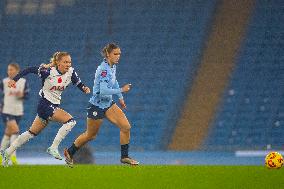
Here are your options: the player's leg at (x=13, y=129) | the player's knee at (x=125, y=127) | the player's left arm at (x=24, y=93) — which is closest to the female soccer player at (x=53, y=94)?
the player's knee at (x=125, y=127)

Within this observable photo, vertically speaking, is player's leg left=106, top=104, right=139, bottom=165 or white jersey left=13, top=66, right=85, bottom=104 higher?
white jersey left=13, top=66, right=85, bottom=104

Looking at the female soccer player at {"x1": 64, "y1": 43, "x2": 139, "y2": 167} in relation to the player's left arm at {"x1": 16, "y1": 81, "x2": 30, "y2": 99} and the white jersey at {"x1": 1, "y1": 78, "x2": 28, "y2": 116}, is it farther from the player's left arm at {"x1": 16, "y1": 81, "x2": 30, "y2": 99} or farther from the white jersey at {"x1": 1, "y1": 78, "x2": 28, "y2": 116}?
the white jersey at {"x1": 1, "y1": 78, "x2": 28, "y2": 116}

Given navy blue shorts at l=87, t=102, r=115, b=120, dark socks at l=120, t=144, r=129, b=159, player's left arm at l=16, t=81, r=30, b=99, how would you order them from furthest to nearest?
player's left arm at l=16, t=81, r=30, b=99, dark socks at l=120, t=144, r=129, b=159, navy blue shorts at l=87, t=102, r=115, b=120

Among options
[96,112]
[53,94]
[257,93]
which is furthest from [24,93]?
[257,93]

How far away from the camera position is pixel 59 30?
2006 centimetres

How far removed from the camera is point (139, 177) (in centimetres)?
982

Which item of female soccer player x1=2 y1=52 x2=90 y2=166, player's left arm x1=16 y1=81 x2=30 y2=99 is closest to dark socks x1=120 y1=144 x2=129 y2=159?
female soccer player x1=2 y1=52 x2=90 y2=166

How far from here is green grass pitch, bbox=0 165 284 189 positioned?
904 cm

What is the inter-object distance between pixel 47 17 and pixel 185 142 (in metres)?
4.85

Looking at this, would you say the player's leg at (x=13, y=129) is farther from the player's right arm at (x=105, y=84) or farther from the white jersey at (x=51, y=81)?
the player's right arm at (x=105, y=84)

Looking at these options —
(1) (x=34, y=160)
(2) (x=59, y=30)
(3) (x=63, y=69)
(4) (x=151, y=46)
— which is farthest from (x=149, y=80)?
(3) (x=63, y=69)

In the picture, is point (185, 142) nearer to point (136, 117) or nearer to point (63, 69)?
point (136, 117)

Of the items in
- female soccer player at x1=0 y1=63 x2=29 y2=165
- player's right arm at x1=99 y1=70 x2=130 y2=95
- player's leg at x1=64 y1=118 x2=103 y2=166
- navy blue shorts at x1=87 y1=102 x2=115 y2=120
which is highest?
female soccer player at x1=0 y1=63 x2=29 y2=165

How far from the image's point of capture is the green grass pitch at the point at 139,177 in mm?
9039
